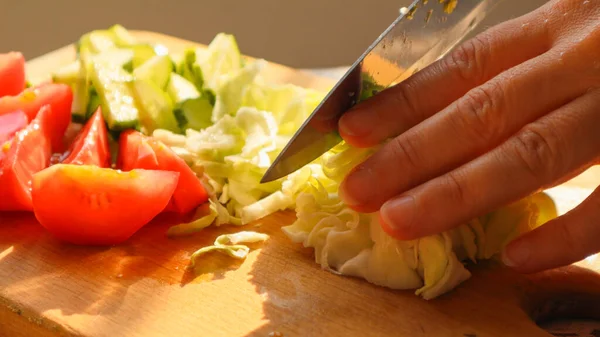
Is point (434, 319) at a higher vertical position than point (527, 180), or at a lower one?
lower

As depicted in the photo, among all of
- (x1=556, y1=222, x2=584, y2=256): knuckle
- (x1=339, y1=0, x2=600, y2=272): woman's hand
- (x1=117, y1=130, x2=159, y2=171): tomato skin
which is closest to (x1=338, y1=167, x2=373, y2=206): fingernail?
(x1=339, y1=0, x2=600, y2=272): woman's hand

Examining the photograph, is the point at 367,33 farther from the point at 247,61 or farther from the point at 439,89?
the point at 439,89

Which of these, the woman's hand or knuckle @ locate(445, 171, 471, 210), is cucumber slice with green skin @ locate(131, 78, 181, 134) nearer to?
the woman's hand

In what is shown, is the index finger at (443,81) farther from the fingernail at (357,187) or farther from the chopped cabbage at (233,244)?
the chopped cabbage at (233,244)

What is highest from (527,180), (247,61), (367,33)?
(527,180)

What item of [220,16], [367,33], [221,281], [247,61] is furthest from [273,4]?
[221,281]

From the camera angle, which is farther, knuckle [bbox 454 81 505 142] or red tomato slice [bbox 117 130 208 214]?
red tomato slice [bbox 117 130 208 214]
